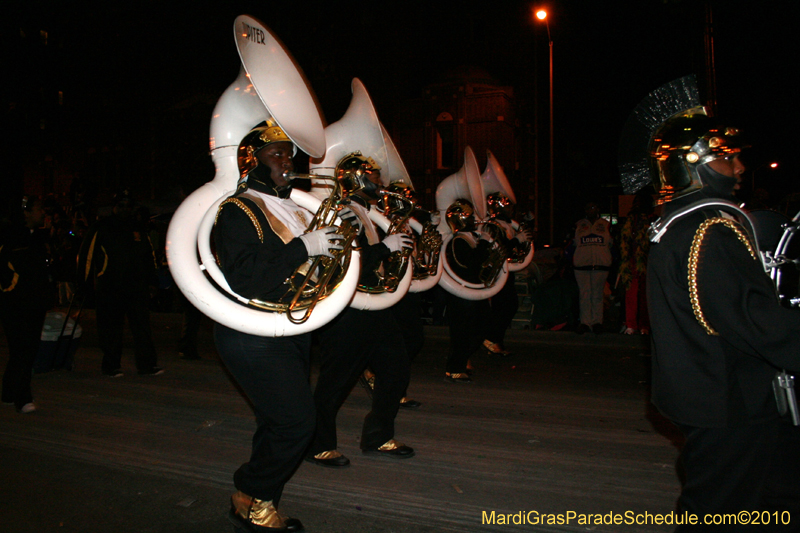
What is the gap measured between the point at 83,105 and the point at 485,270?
29.9 m

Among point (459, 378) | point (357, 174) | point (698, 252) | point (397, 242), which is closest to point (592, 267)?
point (459, 378)

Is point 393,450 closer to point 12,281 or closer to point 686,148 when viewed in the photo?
point 686,148

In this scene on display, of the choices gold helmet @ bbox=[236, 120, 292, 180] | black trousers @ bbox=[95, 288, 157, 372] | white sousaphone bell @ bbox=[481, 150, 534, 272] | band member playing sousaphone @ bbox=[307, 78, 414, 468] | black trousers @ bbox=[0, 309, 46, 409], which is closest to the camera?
gold helmet @ bbox=[236, 120, 292, 180]

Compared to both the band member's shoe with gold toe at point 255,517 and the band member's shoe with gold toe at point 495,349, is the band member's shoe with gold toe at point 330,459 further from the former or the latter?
the band member's shoe with gold toe at point 495,349

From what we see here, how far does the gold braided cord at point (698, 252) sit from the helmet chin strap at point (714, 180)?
0.77ft

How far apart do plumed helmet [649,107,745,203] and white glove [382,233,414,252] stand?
192 centimetres

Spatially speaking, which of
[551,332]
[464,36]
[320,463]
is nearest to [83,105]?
[464,36]

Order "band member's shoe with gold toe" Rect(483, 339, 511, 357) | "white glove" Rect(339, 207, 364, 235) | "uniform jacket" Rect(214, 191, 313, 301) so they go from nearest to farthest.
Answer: "uniform jacket" Rect(214, 191, 313, 301) → "white glove" Rect(339, 207, 364, 235) → "band member's shoe with gold toe" Rect(483, 339, 511, 357)

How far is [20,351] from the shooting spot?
218 inches

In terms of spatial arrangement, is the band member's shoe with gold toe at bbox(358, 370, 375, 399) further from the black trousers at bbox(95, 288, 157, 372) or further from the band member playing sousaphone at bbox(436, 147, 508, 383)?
the black trousers at bbox(95, 288, 157, 372)

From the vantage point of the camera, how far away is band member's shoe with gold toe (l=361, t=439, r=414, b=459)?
420cm

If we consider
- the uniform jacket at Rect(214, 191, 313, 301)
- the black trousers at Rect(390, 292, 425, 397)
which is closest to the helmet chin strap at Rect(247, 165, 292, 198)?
the uniform jacket at Rect(214, 191, 313, 301)

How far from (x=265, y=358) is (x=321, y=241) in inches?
25.3

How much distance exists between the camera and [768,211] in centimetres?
276
